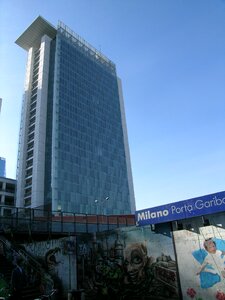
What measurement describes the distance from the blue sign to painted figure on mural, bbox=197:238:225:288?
1.84m

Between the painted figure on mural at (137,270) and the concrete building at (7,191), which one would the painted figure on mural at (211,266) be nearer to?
the painted figure on mural at (137,270)

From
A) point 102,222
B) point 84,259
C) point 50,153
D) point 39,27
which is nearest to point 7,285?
point 84,259

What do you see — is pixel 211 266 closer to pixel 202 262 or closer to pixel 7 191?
pixel 202 262

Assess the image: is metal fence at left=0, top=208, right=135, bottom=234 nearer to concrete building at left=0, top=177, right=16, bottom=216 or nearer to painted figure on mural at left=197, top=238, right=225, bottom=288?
painted figure on mural at left=197, top=238, right=225, bottom=288

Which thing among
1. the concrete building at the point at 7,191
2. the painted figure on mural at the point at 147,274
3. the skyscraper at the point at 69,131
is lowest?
the painted figure on mural at the point at 147,274

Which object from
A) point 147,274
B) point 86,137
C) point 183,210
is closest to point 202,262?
point 183,210

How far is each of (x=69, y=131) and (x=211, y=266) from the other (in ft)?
306

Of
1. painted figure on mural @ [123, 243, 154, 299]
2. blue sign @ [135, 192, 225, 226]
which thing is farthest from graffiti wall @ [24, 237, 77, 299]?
blue sign @ [135, 192, 225, 226]

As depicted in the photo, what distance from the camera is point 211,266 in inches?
642

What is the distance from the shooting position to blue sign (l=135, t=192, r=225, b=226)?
16812 millimetres

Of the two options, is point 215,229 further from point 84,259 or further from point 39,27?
point 39,27

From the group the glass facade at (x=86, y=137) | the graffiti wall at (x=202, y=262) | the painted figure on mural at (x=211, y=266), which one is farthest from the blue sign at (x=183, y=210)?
the glass facade at (x=86, y=137)

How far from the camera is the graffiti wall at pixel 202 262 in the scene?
1590cm

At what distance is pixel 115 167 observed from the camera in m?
122
